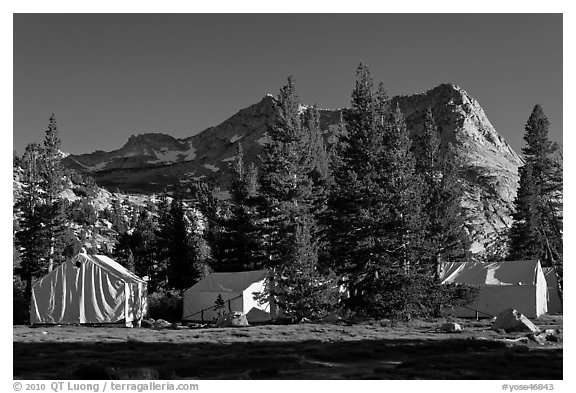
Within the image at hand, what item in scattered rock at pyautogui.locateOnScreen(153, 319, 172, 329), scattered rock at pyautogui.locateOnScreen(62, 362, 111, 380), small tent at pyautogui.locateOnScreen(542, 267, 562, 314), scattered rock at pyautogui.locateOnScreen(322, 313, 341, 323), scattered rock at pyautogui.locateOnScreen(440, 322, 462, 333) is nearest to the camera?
scattered rock at pyautogui.locateOnScreen(62, 362, 111, 380)

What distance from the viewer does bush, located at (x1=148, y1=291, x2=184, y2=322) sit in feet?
119

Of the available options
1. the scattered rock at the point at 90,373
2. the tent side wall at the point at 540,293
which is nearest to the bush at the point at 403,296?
the tent side wall at the point at 540,293

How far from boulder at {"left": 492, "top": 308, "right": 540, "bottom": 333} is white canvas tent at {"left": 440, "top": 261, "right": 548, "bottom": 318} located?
10.3 metres

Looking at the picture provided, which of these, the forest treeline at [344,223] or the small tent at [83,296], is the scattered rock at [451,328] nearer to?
the forest treeline at [344,223]

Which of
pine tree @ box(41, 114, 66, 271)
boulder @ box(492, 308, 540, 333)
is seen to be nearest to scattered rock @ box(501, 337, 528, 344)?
boulder @ box(492, 308, 540, 333)

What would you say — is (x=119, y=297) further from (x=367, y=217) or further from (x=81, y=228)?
(x=81, y=228)

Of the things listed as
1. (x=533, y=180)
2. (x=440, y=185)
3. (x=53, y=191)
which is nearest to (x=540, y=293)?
(x=440, y=185)

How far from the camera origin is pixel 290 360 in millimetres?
15234

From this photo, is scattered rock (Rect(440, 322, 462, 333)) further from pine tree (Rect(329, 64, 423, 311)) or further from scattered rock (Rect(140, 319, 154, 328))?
scattered rock (Rect(140, 319, 154, 328))

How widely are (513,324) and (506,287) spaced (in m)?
12.0

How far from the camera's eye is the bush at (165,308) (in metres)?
36.4

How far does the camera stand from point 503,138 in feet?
614

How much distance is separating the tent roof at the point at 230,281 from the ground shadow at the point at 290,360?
13965 mm
